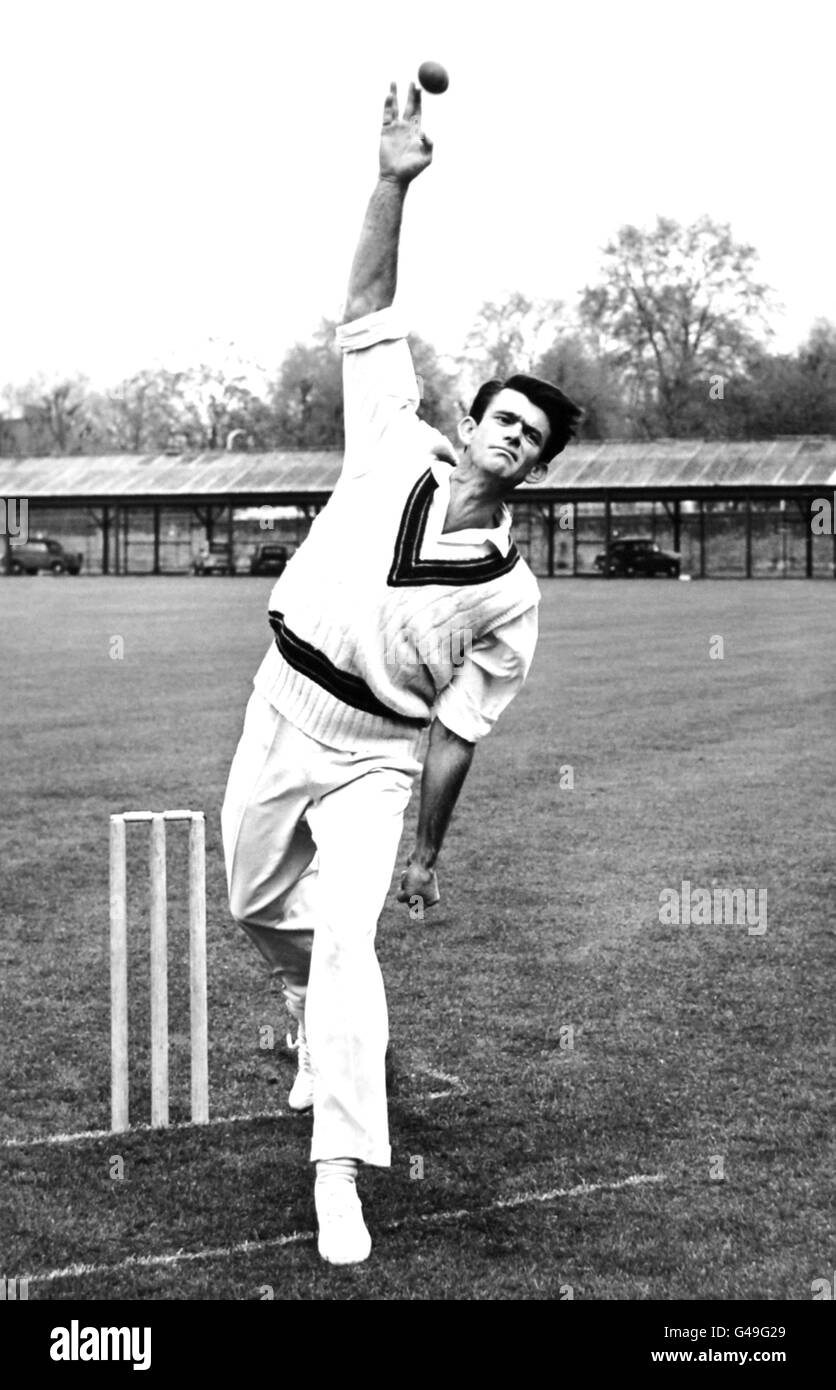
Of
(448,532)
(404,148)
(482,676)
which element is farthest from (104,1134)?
(404,148)

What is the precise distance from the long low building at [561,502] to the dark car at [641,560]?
0.59 metres

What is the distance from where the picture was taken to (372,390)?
17.1 feet

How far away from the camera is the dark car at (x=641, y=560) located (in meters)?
59.4

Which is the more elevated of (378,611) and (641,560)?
(641,560)

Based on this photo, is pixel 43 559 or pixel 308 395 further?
pixel 308 395

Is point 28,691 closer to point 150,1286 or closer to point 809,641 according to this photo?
point 809,641

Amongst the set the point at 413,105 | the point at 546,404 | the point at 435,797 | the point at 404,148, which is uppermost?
the point at 413,105

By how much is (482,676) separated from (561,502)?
56.4 m

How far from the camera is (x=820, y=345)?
281 ft

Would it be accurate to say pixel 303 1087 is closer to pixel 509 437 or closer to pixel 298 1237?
pixel 298 1237

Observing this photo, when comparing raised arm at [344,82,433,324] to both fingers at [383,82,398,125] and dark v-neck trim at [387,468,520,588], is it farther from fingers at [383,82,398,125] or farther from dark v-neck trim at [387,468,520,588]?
dark v-neck trim at [387,468,520,588]

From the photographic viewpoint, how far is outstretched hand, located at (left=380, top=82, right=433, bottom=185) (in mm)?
5117
